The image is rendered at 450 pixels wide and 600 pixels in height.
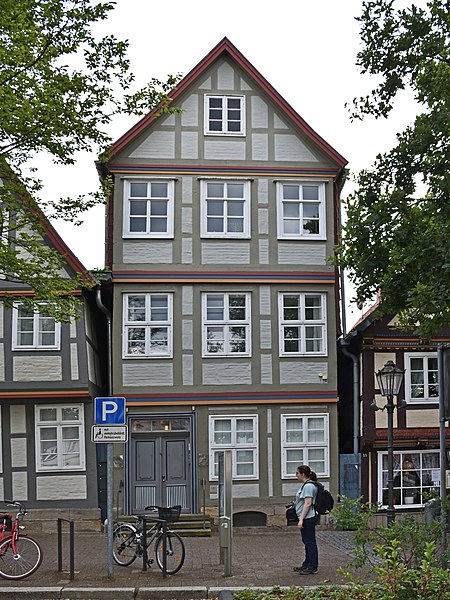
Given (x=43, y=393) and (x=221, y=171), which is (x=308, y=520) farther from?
(x=221, y=171)

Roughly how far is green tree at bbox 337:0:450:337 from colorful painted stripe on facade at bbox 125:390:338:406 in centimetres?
586

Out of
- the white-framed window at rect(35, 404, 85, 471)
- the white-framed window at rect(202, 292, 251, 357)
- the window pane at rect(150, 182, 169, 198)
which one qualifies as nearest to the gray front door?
the white-framed window at rect(35, 404, 85, 471)

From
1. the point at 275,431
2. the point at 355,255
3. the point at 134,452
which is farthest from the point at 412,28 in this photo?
the point at 134,452

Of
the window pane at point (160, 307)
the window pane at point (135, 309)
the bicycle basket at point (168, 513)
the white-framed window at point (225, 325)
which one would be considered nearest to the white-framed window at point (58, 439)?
the window pane at point (135, 309)

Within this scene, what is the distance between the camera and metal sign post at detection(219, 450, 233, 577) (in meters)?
14.3

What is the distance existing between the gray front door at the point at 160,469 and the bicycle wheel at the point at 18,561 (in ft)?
33.8

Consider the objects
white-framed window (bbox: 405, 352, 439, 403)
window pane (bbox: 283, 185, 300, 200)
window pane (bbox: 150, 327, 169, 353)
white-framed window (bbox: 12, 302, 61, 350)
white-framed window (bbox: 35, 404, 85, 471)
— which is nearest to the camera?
white-framed window (bbox: 12, 302, 61, 350)

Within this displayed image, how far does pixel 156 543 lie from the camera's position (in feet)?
48.7

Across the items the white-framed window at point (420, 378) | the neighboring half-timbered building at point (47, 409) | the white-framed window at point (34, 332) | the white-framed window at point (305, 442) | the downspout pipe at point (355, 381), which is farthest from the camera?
the downspout pipe at point (355, 381)

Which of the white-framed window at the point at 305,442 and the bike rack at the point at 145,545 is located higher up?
the white-framed window at the point at 305,442

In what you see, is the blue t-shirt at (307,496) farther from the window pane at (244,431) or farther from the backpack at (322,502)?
the window pane at (244,431)

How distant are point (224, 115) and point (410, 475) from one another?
10996 mm

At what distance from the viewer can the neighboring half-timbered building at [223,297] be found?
24438mm

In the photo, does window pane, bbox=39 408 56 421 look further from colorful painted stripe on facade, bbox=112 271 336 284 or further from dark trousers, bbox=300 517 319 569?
dark trousers, bbox=300 517 319 569
